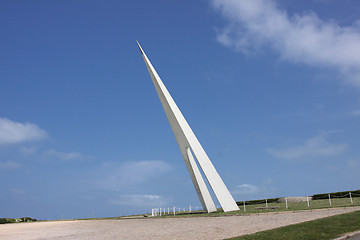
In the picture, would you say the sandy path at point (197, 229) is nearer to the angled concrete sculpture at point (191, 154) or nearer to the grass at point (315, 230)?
the grass at point (315, 230)

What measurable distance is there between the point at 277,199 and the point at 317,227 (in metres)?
20.3

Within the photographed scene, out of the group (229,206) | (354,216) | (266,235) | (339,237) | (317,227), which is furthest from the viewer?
(229,206)

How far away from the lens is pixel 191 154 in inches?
868

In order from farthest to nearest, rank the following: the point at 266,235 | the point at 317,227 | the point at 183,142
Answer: the point at 183,142, the point at 317,227, the point at 266,235

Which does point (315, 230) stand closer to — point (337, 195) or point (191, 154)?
point (191, 154)

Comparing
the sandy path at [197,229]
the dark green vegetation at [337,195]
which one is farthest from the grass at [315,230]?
the dark green vegetation at [337,195]

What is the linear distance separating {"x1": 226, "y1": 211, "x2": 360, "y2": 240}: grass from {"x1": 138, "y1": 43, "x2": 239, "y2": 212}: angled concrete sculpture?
866cm

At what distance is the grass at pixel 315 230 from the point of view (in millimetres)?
9141

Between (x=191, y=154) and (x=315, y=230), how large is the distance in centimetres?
1257

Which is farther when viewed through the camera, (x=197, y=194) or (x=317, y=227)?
(x=197, y=194)

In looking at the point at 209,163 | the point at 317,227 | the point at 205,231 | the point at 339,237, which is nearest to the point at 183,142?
the point at 209,163

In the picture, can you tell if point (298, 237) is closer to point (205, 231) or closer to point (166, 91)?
point (205, 231)

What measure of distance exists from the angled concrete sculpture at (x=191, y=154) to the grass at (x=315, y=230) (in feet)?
28.4

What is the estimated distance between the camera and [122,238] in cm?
1116
